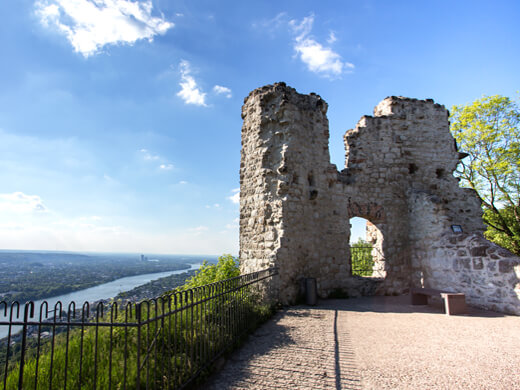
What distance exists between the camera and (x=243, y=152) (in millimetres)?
9680

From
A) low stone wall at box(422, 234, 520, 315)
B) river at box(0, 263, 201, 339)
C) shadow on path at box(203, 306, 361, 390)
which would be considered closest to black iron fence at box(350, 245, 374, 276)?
low stone wall at box(422, 234, 520, 315)

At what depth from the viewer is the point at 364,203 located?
33.0ft

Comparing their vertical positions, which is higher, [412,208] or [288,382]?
[412,208]

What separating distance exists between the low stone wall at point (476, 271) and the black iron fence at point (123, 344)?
253 inches

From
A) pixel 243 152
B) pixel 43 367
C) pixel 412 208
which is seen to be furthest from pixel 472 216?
pixel 43 367

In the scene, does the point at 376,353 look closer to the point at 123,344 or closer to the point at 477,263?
the point at 123,344

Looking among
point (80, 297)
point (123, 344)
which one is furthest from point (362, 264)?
point (123, 344)

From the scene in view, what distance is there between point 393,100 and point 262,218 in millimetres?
6750

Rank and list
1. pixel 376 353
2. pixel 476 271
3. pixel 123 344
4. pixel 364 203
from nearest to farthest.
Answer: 1. pixel 123 344
2. pixel 376 353
3. pixel 476 271
4. pixel 364 203

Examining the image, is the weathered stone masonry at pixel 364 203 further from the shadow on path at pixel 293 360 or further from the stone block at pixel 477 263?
the shadow on path at pixel 293 360

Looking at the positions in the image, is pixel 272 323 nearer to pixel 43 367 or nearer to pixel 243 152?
pixel 43 367

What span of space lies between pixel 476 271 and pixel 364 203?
3502 millimetres

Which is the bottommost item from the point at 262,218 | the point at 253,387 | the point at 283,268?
the point at 253,387

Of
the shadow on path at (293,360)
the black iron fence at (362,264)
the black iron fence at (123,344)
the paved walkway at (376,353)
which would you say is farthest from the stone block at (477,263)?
the black iron fence at (123,344)
